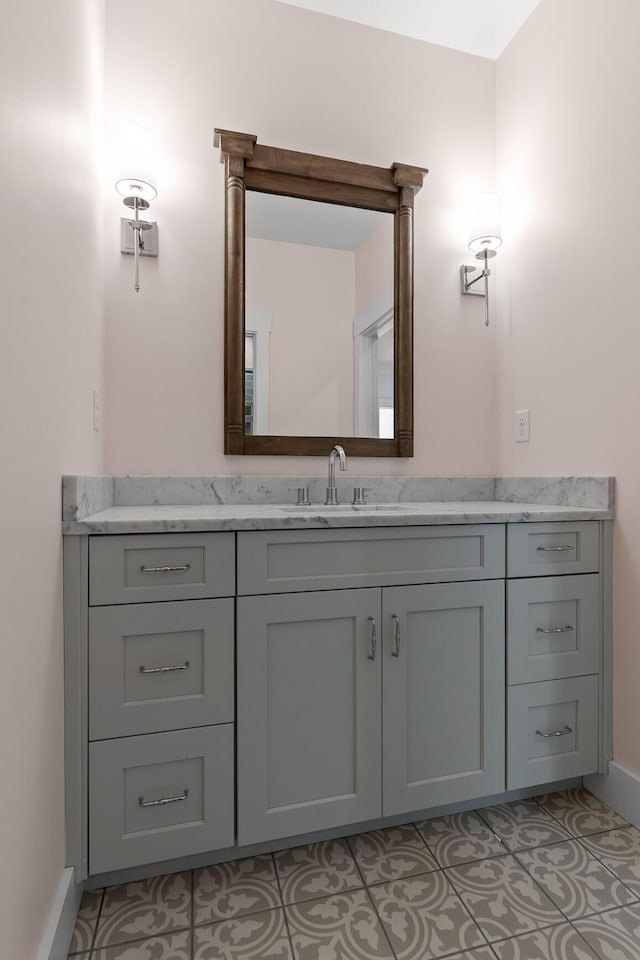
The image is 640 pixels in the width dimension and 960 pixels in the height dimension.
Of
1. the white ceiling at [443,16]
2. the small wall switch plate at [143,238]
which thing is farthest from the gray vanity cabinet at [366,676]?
the white ceiling at [443,16]

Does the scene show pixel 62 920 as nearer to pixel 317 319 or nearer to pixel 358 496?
pixel 358 496

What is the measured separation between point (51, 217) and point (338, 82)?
56.6 inches

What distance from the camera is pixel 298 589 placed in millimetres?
1271

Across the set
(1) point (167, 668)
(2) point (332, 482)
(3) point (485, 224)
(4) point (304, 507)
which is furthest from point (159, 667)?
(3) point (485, 224)

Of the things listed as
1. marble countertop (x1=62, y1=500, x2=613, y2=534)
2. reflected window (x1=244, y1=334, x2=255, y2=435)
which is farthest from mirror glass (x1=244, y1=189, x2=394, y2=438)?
marble countertop (x1=62, y1=500, x2=613, y2=534)

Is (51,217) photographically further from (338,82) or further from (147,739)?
(338,82)

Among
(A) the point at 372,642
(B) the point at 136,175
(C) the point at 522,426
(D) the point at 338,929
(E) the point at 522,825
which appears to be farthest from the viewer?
(C) the point at 522,426

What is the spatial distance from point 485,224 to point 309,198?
A: 2.17 ft

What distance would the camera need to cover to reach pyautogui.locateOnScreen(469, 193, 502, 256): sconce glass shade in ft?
6.38

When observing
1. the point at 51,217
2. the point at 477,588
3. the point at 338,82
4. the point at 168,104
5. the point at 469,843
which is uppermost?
the point at 338,82

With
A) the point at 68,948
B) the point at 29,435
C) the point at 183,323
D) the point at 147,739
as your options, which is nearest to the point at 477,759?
the point at 147,739

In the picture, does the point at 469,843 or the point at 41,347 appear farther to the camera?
the point at 469,843

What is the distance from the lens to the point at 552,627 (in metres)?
1.50

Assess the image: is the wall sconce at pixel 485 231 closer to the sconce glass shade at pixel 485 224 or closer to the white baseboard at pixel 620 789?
the sconce glass shade at pixel 485 224
